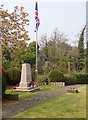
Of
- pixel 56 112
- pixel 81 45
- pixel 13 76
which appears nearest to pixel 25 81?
pixel 13 76

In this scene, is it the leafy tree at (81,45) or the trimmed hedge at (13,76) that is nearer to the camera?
the trimmed hedge at (13,76)

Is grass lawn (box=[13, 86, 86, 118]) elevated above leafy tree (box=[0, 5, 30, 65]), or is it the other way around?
leafy tree (box=[0, 5, 30, 65])

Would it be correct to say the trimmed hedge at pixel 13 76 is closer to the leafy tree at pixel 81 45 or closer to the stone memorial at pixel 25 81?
the stone memorial at pixel 25 81

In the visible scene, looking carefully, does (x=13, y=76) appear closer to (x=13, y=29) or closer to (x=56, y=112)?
(x=13, y=29)

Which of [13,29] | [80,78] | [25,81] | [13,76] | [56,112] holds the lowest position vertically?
[56,112]

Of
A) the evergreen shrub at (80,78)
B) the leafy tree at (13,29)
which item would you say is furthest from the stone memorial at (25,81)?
the evergreen shrub at (80,78)

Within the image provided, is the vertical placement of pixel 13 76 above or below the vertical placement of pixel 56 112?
above

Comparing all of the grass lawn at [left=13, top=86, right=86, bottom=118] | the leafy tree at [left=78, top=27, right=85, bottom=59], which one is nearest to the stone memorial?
the grass lawn at [left=13, top=86, right=86, bottom=118]

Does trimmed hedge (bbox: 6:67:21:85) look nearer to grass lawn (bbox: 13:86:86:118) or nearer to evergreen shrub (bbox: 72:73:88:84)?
evergreen shrub (bbox: 72:73:88:84)

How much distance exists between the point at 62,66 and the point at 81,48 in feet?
18.4

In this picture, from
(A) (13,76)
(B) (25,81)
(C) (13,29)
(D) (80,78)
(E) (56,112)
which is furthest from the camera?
(D) (80,78)

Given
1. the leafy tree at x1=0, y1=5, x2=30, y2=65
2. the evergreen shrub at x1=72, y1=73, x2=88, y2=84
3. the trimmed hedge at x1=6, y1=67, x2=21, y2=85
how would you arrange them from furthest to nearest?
1. the evergreen shrub at x1=72, y1=73, x2=88, y2=84
2. the trimmed hedge at x1=6, y1=67, x2=21, y2=85
3. the leafy tree at x1=0, y1=5, x2=30, y2=65

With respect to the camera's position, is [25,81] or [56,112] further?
[25,81]

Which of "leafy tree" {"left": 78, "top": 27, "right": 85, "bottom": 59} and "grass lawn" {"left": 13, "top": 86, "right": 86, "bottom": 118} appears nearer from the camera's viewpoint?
"grass lawn" {"left": 13, "top": 86, "right": 86, "bottom": 118}
